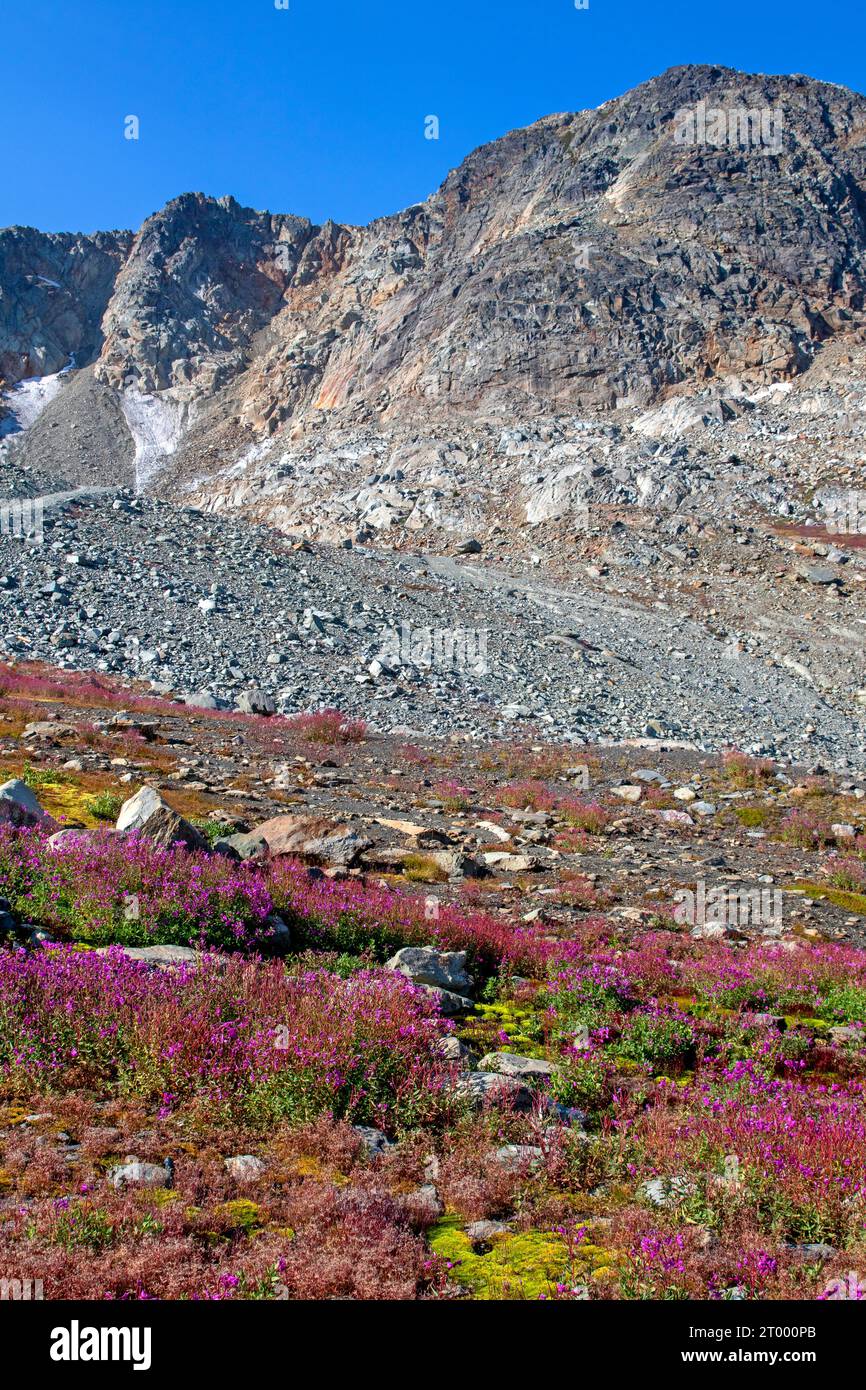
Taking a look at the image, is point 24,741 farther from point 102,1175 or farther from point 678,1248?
point 678,1248

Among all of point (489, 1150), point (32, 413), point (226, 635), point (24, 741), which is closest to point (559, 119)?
point (32, 413)

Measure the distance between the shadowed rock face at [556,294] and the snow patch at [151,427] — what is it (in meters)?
0.98

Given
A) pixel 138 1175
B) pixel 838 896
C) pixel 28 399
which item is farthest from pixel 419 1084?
pixel 28 399

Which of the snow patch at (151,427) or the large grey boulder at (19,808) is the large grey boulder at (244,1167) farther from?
the snow patch at (151,427)

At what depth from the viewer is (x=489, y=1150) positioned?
4301mm

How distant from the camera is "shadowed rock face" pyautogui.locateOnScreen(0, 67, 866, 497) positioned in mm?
86000

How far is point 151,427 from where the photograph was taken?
431 ft

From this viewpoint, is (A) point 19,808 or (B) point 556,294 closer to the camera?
(A) point 19,808

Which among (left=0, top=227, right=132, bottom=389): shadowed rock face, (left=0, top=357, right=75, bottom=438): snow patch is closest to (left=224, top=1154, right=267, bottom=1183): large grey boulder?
(left=0, top=357, right=75, bottom=438): snow patch

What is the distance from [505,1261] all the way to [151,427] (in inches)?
5675

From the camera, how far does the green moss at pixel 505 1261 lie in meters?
3.30

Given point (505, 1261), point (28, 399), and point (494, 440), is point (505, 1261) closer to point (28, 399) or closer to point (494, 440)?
point (494, 440)

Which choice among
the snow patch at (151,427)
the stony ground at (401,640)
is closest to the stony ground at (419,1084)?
the stony ground at (401,640)
